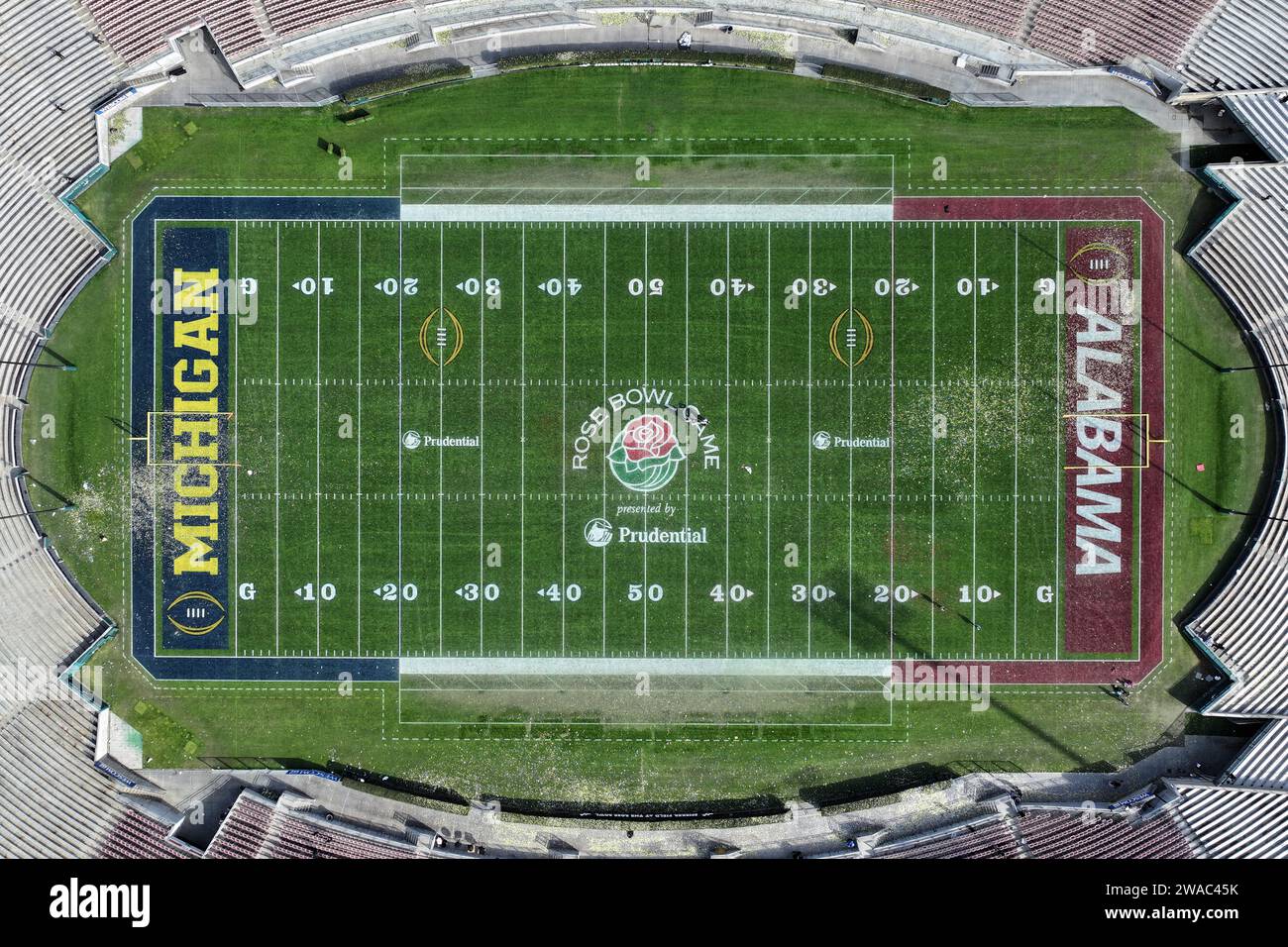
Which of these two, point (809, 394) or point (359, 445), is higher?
point (809, 394)

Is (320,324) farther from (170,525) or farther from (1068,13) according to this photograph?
(1068,13)

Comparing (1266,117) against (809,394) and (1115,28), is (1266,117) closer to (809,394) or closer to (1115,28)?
(1115,28)

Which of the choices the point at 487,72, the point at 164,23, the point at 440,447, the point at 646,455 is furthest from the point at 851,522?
the point at 164,23

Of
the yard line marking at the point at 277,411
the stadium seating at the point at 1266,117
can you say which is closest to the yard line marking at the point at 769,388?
the stadium seating at the point at 1266,117

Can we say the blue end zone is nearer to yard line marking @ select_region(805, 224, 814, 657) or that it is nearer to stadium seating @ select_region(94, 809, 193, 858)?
stadium seating @ select_region(94, 809, 193, 858)

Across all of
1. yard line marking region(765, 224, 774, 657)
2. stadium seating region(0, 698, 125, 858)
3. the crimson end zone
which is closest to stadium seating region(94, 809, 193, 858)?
stadium seating region(0, 698, 125, 858)

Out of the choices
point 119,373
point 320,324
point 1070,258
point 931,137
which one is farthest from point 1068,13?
point 119,373

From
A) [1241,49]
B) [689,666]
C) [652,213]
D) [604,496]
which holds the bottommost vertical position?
[689,666]
